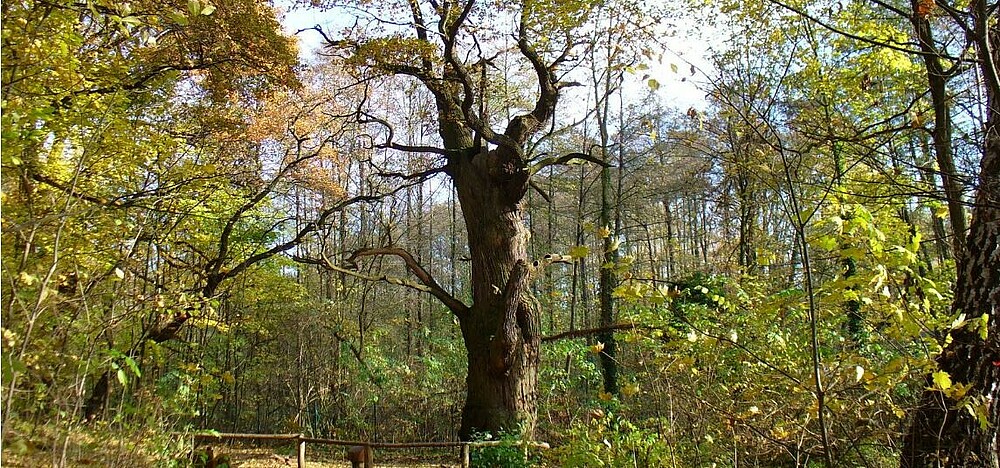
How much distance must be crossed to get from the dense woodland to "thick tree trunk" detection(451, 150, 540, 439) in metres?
0.04

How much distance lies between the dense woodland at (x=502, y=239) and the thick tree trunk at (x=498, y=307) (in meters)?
0.04

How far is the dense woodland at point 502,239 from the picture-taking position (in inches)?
97.6

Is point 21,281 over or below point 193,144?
below

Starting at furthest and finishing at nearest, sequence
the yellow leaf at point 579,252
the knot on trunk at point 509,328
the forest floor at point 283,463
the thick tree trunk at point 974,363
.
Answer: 1. the forest floor at point 283,463
2. the knot on trunk at point 509,328
3. the thick tree trunk at point 974,363
4. the yellow leaf at point 579,252

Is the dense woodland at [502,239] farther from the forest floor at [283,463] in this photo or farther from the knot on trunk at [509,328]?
the forest floor at [283,463]

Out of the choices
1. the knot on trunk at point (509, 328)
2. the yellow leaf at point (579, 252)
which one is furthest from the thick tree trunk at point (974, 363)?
the knot on trunk at point (509, 328)

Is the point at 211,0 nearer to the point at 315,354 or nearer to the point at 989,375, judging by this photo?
the point at 989,375

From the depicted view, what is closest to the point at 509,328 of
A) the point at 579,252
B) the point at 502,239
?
the point at 502,239

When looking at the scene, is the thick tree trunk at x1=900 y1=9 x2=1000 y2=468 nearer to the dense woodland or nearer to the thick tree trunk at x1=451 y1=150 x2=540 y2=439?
the dense woodland

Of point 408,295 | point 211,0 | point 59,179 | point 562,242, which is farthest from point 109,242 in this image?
point 562,242

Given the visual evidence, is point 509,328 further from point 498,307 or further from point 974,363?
point 974,363

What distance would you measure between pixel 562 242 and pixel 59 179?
1396 cm

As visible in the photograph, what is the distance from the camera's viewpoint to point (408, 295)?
17.5m

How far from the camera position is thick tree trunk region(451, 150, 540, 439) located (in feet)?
26.7
